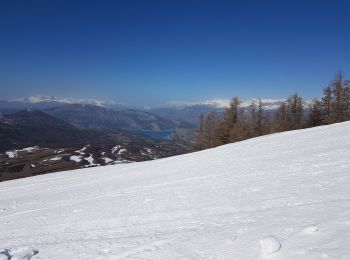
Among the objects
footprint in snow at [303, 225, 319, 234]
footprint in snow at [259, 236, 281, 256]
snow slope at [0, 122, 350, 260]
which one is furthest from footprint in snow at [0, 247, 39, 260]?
footprint in snow at [303, 225, 319, 234]

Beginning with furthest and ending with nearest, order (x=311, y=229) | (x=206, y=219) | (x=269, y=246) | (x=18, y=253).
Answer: (x=206, y=219), (x=18, y=253), (x=311, y=229), (x=269, y=246)

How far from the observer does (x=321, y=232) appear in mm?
7469

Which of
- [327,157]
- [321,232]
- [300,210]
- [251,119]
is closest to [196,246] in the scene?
[321,232]

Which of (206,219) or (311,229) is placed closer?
(311,229)

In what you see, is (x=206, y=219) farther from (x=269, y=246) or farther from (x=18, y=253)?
(x=18, y=253)

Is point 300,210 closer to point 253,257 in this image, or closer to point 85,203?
point 253,257

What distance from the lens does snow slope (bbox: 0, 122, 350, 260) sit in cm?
738

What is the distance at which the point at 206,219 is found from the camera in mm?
10141

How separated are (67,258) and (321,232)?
6.01 meters

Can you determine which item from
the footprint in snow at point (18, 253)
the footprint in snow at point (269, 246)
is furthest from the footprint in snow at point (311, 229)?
the footprint in snow at point (18, 253)

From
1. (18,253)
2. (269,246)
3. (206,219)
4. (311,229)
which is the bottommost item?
(18,253)

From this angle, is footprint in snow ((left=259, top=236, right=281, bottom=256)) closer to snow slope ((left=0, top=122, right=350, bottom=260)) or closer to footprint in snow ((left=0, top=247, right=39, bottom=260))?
snow slope ((left=0, top=122, right=350, bottom=260))

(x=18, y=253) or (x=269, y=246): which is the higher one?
(x=269, y=246)

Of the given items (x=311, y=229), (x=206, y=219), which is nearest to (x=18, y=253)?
(x=206, y=219)
